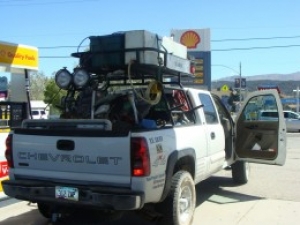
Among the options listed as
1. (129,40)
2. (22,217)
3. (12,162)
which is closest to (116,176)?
(12,162)

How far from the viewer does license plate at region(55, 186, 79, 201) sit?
532 centimetres

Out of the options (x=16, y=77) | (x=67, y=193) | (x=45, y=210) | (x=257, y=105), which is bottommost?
(x=45, y=210)

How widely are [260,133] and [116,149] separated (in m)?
4.50

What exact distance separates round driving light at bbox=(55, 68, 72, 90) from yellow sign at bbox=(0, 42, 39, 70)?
3.74m

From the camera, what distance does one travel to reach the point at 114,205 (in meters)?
5.10

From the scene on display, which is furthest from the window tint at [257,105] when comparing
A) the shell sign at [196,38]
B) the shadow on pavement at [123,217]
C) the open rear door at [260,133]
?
the shell sign at [196,38]

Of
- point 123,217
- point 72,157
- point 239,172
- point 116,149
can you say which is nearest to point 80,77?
point 72,157

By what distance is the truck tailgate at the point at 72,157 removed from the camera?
515 centimetres

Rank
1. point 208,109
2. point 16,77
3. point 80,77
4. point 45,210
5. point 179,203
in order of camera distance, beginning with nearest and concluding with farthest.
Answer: point 179,203 < point 80,77 < point 45,210 < point 208,109 < point 16,77

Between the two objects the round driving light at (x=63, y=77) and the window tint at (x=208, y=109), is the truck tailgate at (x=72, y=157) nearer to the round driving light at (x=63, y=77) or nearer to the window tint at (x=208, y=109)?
the round driving light at (x=63, y=77)

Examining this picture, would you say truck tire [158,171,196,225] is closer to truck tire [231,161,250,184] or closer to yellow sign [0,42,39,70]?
truck tire [231,161,250,184]

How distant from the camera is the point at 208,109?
7746 millimetres

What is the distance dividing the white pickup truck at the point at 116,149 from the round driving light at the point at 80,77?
0.01 m

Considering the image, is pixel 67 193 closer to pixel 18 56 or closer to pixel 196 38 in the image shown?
pixel 18 56
